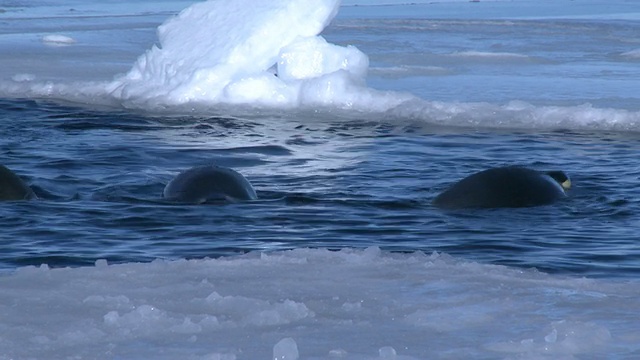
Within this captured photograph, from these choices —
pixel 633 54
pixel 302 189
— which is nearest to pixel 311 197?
pixel 302 189

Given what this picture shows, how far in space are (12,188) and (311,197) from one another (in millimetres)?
1885

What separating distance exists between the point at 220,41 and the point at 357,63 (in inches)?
63.2

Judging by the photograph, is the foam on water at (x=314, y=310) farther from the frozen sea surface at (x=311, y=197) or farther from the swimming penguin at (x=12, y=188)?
the swimming penguin at (x=12, y=188)

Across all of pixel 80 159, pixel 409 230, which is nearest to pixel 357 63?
pixel 80 159

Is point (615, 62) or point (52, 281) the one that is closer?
point (52, 281)

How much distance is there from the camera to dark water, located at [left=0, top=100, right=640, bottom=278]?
676 centimetres

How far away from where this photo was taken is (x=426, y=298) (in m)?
5.07

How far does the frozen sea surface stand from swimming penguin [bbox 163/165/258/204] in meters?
0.16

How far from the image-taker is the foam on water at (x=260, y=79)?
1207cm

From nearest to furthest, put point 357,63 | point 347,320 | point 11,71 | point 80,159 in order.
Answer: point 347,320
point 80,159
point 357,63
point 11,71

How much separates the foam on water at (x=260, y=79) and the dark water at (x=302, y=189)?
419mm

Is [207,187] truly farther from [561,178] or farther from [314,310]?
[314,310]

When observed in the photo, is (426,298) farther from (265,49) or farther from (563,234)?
(265,49)

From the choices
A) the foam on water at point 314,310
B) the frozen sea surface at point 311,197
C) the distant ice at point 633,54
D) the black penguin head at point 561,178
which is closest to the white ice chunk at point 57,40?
the frozen sea surface at point 311,197
